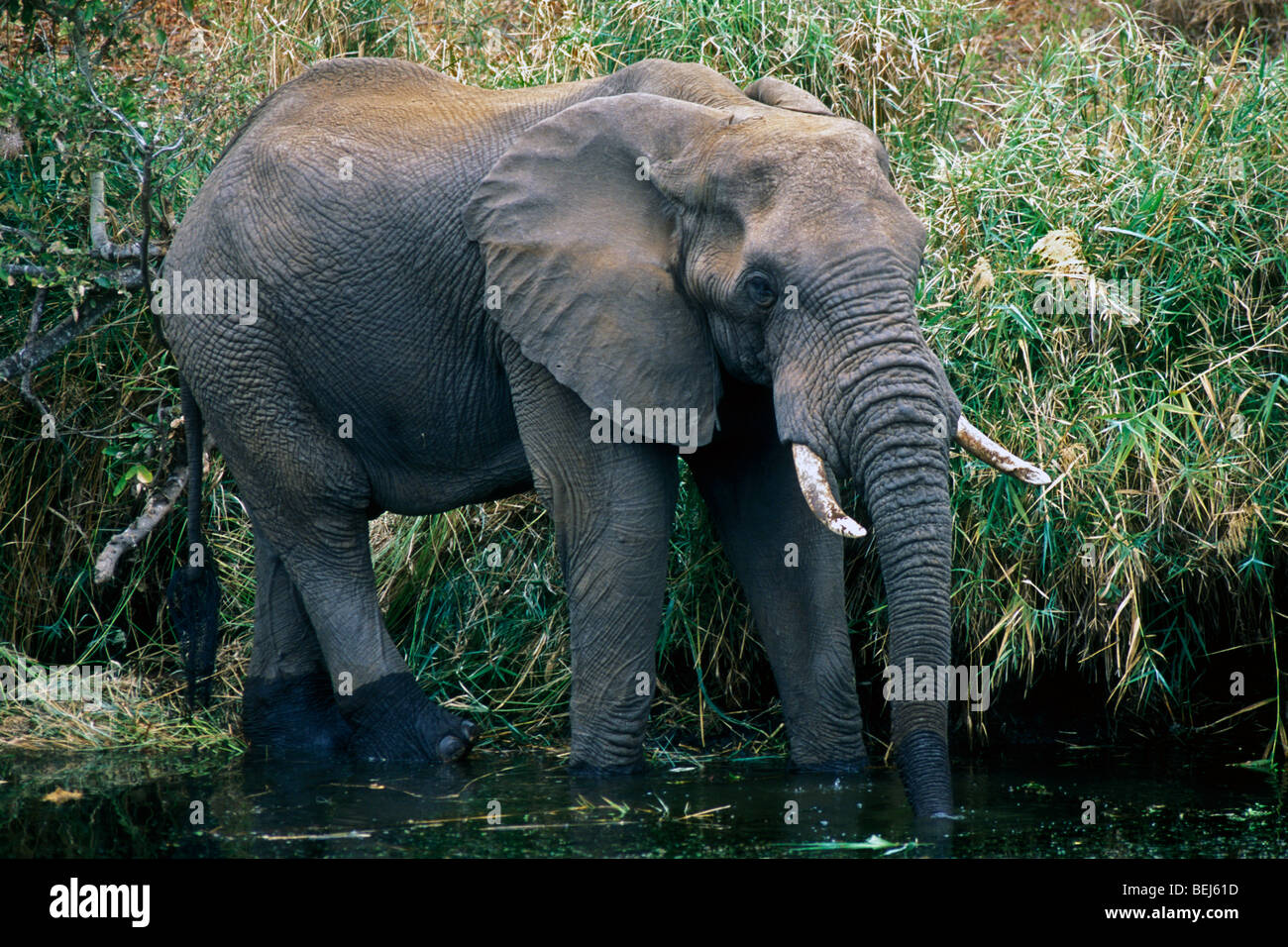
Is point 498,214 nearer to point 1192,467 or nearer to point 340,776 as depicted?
point 340,776

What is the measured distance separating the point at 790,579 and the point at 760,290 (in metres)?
1.25

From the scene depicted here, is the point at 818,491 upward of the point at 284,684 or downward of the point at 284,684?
upward

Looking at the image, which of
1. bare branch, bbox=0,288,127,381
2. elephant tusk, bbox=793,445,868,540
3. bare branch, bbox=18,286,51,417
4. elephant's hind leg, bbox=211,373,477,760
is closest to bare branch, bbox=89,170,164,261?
bare branch, bbox=0,288,127,381

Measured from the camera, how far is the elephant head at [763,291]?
5.00 metres

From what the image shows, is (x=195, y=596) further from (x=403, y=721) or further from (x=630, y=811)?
(x=630, y=811)

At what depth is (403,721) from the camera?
6656mm

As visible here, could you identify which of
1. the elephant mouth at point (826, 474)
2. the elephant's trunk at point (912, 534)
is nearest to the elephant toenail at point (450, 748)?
the elephant mouth at point (826, 474)

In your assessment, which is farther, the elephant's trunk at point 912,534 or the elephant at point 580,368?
the elephant at point 580,368

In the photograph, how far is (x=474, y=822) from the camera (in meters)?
5.53

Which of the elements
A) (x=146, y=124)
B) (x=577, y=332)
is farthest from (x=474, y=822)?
(x=146, y=124)

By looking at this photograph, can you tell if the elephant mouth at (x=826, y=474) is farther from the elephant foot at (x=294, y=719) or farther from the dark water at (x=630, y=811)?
the elephant foot at (x=294, y=719)
